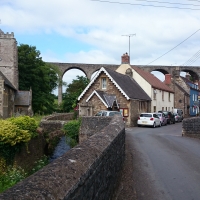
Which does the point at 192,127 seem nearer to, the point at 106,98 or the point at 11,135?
the point at 106,98

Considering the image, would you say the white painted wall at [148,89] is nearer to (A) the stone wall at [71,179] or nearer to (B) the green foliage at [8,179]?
(B) the green foliage at [8,179]

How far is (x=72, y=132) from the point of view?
61.0 ft

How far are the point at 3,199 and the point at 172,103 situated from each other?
47.6 metres

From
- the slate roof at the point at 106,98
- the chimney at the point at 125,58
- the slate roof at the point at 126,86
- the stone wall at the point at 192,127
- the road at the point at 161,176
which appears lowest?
the road at the point at 161,176

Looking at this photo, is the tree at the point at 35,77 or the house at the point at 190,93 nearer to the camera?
the tree at the point at 35,77

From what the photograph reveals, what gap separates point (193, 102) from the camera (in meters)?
55.9

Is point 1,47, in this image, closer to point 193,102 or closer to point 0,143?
point 193,102

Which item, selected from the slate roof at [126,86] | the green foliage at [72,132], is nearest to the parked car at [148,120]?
the slate roof at [126,86]

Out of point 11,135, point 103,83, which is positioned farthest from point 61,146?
point 103,83

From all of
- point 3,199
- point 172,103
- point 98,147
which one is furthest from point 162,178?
point 172,103

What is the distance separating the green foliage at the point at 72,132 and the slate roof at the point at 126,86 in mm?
11850

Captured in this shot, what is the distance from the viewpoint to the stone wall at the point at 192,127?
18969 mm

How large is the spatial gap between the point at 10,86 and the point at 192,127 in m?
26.8

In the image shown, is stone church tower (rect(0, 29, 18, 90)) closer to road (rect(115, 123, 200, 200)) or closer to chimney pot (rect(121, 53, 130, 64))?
chimney pot (rect(121, 53, 130, 64))
